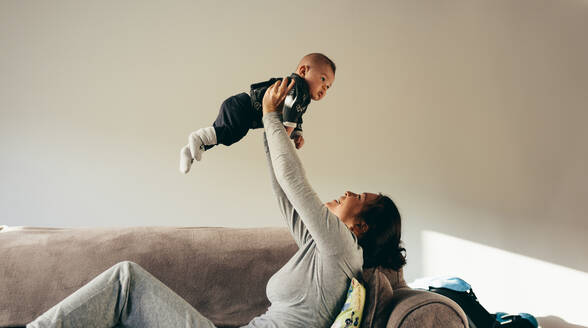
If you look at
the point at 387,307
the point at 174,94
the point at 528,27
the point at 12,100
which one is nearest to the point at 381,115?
the point at 528,27

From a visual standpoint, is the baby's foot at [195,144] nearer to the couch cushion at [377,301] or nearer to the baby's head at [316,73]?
the baby's head at [316,73]

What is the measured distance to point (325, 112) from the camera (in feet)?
9.63

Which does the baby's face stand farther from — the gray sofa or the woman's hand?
the gray sofa

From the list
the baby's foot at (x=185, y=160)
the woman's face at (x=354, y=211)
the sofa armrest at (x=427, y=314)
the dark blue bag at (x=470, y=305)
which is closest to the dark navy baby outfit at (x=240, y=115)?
→ the baby's foot at (x=185, y=160)

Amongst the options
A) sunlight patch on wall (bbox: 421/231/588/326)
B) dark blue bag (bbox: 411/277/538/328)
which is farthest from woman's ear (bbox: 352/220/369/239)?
sunlight patch on wall (bbox: 421/231/588/326)

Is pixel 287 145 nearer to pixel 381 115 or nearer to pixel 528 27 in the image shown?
pixel 381 115

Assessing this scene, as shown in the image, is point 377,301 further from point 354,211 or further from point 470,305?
point 470,305

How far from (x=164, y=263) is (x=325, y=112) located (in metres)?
1.59

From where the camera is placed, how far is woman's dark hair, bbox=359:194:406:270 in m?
1.45

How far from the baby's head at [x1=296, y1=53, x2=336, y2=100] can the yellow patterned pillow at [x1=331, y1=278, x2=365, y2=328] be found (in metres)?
0.61

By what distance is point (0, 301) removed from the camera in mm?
1563

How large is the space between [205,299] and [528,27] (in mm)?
2689

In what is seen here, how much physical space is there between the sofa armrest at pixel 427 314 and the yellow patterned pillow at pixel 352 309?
0.10m

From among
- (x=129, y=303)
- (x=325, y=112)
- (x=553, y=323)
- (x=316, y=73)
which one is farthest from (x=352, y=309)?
(x=553, y=323)
